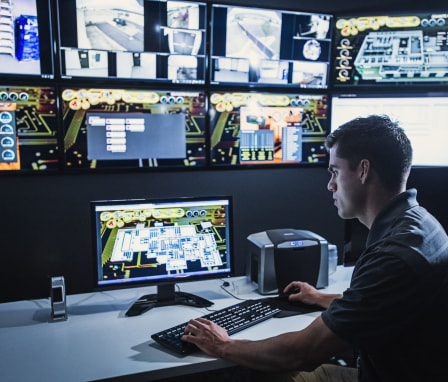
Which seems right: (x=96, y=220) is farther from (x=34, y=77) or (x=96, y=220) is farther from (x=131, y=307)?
(x=34, y=77)

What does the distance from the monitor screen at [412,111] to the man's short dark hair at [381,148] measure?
1.30 m

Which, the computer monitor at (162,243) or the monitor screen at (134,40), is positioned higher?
the monitor screen at (134,40)

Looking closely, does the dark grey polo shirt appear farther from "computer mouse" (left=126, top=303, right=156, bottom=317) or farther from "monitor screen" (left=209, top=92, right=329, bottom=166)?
"monitor screen" (left=209, top=92, right=329, bottom=166)

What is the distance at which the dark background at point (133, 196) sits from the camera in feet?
7.30

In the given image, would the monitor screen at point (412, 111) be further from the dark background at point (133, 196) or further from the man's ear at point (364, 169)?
the man's ear at point (364, 169)

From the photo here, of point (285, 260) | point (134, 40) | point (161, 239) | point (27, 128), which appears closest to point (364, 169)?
point (285, 260)

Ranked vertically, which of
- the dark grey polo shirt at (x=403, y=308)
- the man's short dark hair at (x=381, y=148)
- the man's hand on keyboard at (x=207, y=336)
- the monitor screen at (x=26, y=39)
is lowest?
the man's hand on keyboard at (x=207, y=336)

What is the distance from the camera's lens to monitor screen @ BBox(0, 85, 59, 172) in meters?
2.11

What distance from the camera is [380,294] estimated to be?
1089 millimetres

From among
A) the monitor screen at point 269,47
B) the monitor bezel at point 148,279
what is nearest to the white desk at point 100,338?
the monitor bezel at point 148,279

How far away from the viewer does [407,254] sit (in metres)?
1.08

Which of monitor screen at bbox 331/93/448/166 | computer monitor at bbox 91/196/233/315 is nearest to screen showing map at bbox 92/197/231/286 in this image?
computer monitor at bbox 91/196/233/315

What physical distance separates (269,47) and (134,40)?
815mm

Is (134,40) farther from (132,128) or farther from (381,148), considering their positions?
(381,148)
